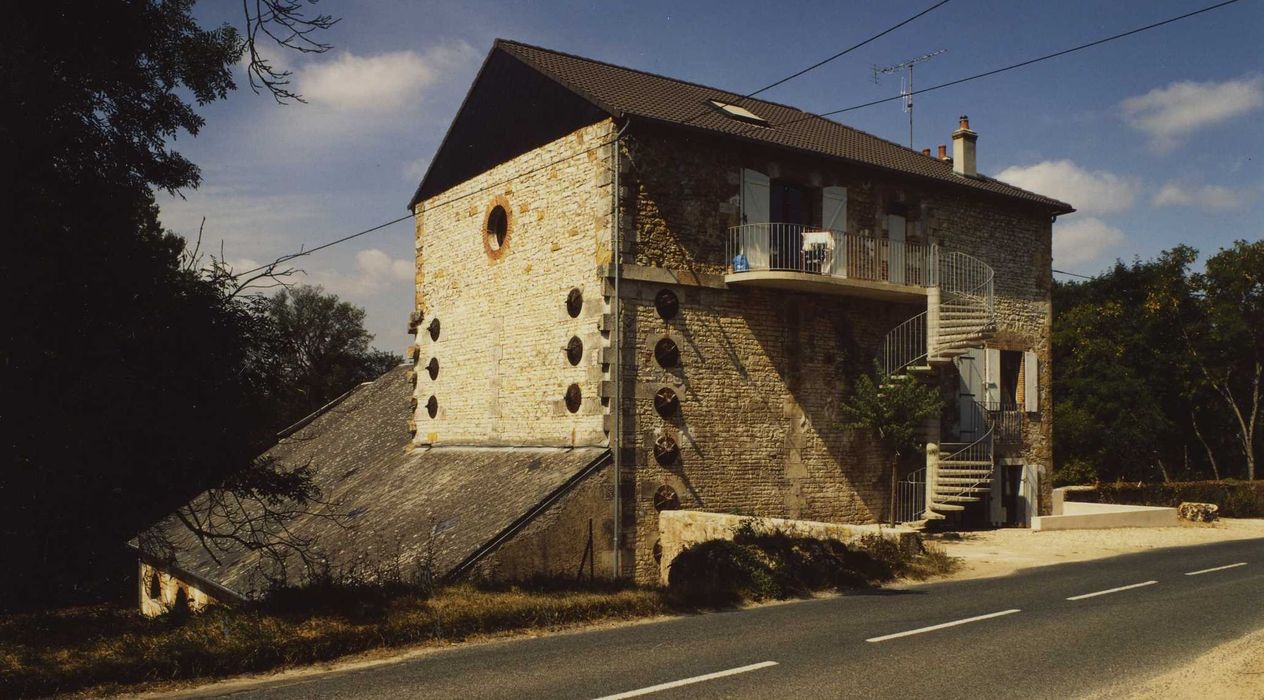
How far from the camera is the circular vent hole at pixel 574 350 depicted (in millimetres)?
15648

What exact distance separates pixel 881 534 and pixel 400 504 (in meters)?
8.69

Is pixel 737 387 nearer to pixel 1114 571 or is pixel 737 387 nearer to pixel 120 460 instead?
pixel 1114 571

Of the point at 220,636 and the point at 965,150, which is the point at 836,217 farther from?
the point at 220,636

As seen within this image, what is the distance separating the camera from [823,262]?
1688 centimetres

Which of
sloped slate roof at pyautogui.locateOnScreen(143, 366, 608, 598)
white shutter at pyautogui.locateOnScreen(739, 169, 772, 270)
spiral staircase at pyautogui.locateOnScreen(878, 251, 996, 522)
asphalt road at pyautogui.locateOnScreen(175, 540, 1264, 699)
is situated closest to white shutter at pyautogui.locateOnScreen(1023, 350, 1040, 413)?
spiral staircase at pyautogui.locateOnScreen(878, 251, 996, 522)

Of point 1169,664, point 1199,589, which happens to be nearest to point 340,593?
point 1169,664

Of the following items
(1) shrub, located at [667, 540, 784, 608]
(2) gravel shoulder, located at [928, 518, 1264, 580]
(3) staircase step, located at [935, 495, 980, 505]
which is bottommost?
(2) gravel shoulder, located at [928, 518, 1264, 580]

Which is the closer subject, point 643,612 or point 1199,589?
point 643,612

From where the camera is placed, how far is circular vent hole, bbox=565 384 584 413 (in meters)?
15.6

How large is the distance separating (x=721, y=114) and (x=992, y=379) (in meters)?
8.73

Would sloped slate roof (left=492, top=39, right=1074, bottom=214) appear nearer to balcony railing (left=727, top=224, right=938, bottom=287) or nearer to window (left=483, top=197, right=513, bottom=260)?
balcony railing (left=727, top=224, right=938, bottom=287)

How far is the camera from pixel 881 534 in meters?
13.6

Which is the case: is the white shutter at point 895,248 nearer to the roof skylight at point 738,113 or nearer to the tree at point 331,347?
the roof skylight at point 738,113

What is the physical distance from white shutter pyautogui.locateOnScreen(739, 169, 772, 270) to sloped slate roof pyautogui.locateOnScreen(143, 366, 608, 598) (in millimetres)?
4582
